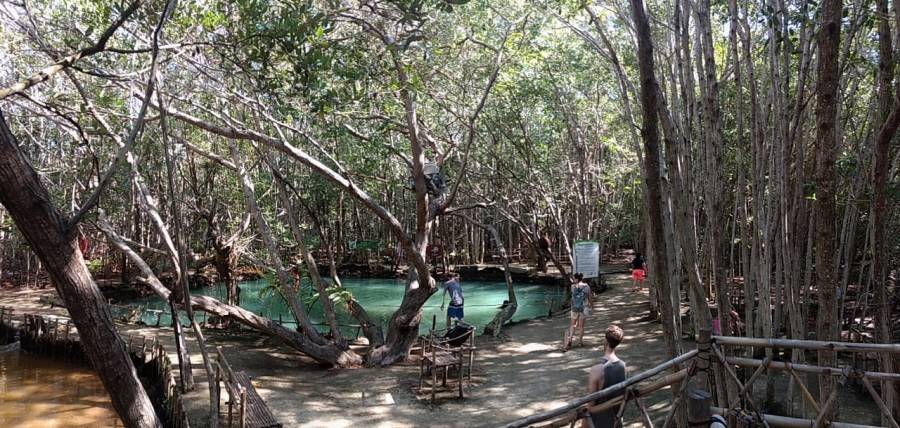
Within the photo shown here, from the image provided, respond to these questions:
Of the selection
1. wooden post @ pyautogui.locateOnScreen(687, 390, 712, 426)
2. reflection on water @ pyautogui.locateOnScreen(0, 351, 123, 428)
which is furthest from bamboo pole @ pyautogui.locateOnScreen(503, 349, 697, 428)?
reflection on water @ pyautogui.locateOnScreen(0, 351, 123, 428)

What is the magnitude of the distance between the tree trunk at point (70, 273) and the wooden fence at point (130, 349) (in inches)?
130

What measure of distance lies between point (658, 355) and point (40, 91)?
12.8m

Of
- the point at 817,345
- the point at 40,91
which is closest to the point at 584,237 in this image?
the point at 40,91

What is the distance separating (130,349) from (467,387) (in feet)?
19.9

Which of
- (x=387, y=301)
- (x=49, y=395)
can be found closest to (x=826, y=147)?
(x=49, y=395)

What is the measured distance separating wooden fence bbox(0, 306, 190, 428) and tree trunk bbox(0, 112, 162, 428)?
10.8 ft

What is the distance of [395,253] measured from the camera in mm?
24969

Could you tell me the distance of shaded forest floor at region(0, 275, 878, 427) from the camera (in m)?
7.33

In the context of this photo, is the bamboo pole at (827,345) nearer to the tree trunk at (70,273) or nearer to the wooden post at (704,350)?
the wooden post at (704,350)

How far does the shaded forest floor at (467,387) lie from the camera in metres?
7.33

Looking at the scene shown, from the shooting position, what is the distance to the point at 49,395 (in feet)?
31.4

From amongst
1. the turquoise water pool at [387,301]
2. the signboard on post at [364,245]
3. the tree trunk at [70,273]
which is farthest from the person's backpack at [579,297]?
the signboard on post at [364,245]

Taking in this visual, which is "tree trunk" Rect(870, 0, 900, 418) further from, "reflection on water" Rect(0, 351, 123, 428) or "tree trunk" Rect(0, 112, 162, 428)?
"reflection on water" Rect(0, 351, 123, 428)

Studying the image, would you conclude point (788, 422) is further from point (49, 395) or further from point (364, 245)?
point (364, 245)
